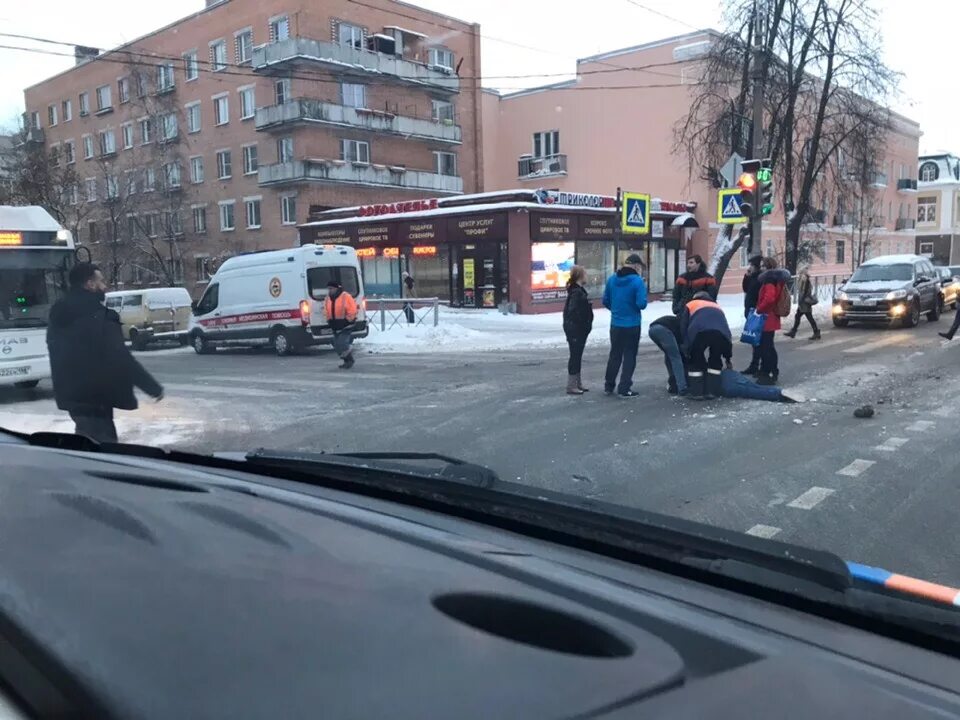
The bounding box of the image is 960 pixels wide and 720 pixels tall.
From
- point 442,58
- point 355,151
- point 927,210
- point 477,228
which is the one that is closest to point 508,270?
point 477,228

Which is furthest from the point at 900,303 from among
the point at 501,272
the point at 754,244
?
the point at 501,272

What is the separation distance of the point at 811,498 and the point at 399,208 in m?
27.0

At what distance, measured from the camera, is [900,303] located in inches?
748

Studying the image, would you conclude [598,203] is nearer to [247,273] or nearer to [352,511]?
[247,273]

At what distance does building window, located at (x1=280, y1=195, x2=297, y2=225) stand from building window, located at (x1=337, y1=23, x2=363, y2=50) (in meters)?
7.81

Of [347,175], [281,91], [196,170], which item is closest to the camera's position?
[347,175]

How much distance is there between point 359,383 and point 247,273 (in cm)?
765

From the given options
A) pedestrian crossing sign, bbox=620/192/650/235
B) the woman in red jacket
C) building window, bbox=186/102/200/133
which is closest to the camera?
the woman in red jacket

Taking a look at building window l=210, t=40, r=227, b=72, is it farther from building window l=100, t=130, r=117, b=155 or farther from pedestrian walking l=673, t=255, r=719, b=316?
pedestrian walking l=673, t=255, r=719, b=316

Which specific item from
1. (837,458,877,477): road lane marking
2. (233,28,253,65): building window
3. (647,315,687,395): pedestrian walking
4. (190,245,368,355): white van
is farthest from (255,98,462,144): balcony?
(837,458,877,477): road lane marking

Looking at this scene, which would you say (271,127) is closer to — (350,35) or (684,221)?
(350,35)

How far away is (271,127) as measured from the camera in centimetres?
3722

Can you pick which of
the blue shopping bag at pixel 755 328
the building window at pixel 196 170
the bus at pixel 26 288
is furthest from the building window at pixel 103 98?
the blue shopping bag at pixel 755 328

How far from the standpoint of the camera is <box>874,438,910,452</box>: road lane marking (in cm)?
703
